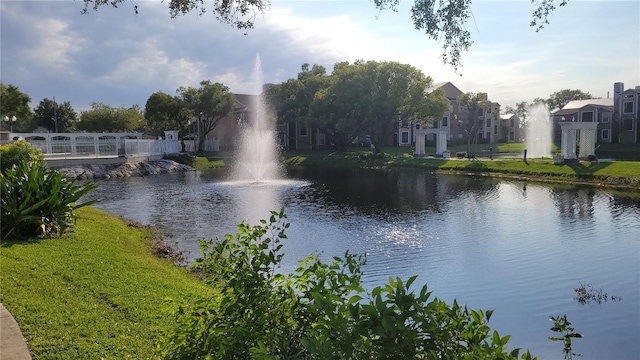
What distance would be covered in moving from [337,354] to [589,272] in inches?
414

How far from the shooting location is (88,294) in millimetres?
6859

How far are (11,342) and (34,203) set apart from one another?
264 inches

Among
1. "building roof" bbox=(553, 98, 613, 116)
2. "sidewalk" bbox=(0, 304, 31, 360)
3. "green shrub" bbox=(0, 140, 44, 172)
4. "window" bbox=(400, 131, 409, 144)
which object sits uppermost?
"building roof" bbox=(553, 98, 613, 116)

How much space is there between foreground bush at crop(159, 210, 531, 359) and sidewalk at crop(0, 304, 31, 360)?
201cm

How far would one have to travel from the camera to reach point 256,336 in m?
2.90

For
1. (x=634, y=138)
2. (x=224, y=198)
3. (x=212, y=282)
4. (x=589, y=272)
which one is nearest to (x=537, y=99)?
(x=634, y=138)

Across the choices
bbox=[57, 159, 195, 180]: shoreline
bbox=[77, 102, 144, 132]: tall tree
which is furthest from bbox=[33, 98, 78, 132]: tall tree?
bbox=[57, 159, 195, 180]: shoreline

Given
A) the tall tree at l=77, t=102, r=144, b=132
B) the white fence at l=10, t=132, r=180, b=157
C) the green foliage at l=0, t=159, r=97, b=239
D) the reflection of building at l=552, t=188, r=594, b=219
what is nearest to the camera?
the green foliage at l=0, t=159, r=97, b=239

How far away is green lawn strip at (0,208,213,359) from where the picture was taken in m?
5.11

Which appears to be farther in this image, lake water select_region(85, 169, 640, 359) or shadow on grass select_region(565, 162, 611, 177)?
shadow on grass select_region(565, 162, 611, 177)

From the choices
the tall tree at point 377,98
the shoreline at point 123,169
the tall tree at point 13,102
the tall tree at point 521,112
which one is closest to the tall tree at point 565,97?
the tall tree at point 521,112

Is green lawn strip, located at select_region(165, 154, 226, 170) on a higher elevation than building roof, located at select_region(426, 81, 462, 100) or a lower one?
lower

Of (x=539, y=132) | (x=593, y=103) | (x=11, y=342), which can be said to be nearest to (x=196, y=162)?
(x=539, y=132)

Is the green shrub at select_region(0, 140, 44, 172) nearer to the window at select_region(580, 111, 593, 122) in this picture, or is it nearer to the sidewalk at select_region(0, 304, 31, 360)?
the sidewalk at select_region(0, 304, 31, 360)
